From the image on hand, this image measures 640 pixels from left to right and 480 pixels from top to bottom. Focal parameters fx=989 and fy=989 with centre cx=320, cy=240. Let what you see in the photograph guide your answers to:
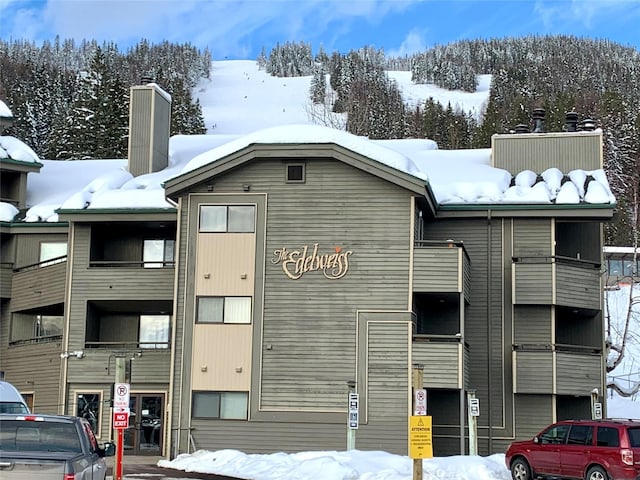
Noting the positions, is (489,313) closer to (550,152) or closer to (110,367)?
(550,152)

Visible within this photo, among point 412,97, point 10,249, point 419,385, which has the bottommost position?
point 419,385

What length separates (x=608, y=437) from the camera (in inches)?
863

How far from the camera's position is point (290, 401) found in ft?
100

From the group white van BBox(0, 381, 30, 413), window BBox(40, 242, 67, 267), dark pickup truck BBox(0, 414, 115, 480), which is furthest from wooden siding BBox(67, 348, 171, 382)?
dark pickup truck BBox(0, 414, 115, 480)

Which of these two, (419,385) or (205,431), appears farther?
(205,431)

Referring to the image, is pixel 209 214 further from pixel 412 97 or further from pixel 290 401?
pixel 412 97

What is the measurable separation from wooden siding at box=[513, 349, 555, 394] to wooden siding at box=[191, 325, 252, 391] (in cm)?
888

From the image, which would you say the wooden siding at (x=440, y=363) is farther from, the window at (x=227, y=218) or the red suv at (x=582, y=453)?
the window at (x=227, y=218)

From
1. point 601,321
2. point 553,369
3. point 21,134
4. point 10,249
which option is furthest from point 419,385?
point 21,134

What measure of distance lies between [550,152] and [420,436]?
2182 cm

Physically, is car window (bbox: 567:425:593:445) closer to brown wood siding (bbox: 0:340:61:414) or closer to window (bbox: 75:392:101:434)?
window (bbox: 75:392:101:434)

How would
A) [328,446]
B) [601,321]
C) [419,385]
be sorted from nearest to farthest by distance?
[419,385]
[328,446]
[601,321]

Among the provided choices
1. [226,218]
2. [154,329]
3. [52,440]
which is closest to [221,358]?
[226,218]

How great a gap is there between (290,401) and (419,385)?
38.4ft
